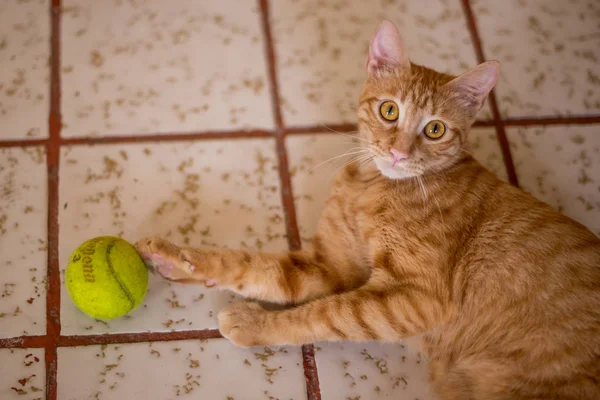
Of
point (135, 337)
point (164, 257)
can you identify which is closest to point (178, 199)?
point (164, 257)

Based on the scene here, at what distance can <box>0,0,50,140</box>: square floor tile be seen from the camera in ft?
6.01

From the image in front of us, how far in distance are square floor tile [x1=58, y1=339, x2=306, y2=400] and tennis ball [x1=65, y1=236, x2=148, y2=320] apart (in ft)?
0.55

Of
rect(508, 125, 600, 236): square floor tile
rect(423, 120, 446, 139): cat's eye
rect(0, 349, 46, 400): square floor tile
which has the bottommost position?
rect(0, 349, 46, 400): square floor tile

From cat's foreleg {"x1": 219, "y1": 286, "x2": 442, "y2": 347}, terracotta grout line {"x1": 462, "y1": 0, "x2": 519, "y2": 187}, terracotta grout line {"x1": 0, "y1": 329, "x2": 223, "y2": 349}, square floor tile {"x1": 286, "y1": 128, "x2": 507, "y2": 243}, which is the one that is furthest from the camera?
terracotta grout line {"x1": 462, "y1": 0, "x2": 519, "y2": 187}

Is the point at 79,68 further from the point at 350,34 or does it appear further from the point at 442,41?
the point at 442,41

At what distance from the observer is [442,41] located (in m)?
2.16

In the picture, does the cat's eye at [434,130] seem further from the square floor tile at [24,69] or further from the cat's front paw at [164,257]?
the square floor tile at [24,69]

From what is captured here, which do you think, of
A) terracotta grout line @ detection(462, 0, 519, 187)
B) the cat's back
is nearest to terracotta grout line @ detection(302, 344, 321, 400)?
the cat's back

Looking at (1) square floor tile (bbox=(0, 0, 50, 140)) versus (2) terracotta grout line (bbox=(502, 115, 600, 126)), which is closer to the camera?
(1) square floor tile (bbox=(0, 0, 50, 140))

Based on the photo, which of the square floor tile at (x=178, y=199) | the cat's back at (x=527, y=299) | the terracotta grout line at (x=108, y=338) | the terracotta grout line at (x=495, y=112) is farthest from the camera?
the terracotta grout line at (x=495, y=112)

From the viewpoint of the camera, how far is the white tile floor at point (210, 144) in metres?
1.51

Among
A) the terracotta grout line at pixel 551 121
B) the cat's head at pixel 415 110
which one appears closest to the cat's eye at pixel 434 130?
the cat's head at pixel 415 110

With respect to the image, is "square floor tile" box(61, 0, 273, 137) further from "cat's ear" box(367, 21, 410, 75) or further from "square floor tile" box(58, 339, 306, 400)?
"square floor tile" box(58, 339, 306, 400)

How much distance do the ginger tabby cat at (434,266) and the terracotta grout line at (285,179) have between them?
0.11 meters
